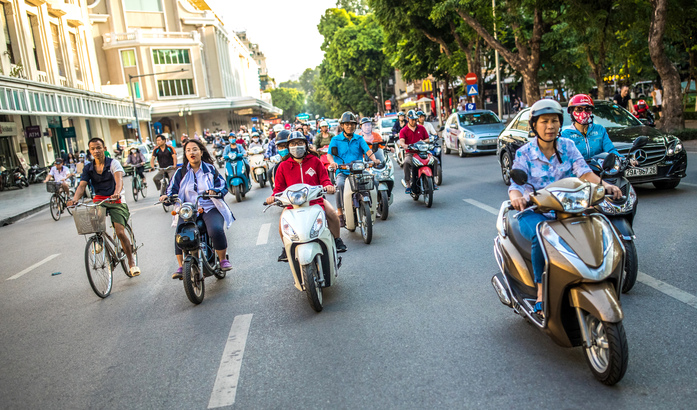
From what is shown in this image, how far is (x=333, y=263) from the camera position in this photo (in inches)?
227

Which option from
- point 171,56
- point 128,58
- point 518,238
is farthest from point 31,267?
point 171,56

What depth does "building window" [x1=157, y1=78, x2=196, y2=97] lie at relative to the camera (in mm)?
77081

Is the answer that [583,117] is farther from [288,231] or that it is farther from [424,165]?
[424,165]

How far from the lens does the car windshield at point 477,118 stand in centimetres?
2208

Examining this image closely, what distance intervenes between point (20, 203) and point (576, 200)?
69.5ft

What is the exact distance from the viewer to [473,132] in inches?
834

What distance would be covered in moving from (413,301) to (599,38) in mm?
19707

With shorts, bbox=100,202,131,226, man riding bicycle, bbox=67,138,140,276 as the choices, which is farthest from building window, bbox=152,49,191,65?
shorts, bbox=100,202,131,226

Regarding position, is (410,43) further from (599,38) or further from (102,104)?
(102,104)

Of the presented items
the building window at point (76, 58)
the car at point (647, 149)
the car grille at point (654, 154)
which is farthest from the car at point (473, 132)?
the building window at point (76, 58)

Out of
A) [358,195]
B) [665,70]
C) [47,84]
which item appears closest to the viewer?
[358,195]

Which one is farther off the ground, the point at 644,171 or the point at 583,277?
the point at 583,277

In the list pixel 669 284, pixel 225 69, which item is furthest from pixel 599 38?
pixel 225 69

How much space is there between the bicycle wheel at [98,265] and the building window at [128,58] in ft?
242
